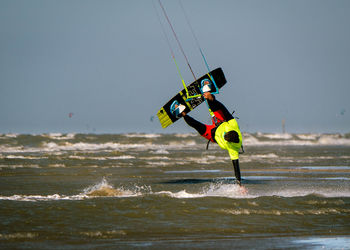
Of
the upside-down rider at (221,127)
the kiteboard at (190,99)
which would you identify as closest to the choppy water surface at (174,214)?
the upside-down rider at (221,127)

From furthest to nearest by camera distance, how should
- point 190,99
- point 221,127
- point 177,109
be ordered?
point 190,99
point 177,109
point 221,127

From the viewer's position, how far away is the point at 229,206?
11453 millimetres

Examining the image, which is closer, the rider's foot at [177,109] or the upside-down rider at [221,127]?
the upside-down rider at [221,127]

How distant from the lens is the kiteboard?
15.1m

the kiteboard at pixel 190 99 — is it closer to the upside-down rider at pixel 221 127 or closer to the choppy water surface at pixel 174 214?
the upside-down rider at pixel 221 127

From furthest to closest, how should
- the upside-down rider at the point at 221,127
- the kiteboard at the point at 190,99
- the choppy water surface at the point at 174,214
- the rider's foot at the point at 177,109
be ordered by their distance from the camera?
the kiteboard at the point at 190,99 < the rider's foot at the point at 177,109 < the upside-down rider at the point at 221,127 < the choppy water surface at the point at 174,214

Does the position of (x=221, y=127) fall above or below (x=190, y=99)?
below

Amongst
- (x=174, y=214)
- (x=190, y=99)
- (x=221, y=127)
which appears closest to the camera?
(x=174, y=214)

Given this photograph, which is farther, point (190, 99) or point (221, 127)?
point (190, 99)

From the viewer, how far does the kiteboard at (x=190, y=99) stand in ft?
49.7

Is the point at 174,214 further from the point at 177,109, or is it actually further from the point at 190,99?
the point at 190,99

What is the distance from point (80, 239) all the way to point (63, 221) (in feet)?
4.52

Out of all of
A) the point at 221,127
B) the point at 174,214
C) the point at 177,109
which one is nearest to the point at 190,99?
the point at 177,109

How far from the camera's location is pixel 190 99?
15.0 meters
